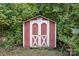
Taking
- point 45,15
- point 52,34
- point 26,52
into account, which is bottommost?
point 26,52

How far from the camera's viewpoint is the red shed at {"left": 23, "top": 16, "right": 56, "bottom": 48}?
3.28m

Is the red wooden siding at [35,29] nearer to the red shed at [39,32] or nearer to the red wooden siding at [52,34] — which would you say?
the red shed at [39,32]

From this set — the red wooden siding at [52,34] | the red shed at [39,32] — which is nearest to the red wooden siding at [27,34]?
the red shed at [39,32]

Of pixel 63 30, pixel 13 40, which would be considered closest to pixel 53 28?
pixel 63 30

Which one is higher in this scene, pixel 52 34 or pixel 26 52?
pixel 52 34

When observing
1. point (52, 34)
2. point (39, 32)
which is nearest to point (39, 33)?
point (39, 32)

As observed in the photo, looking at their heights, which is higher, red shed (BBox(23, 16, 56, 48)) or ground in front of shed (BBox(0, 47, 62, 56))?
red shed (BBox(23, 16, 56, 48))

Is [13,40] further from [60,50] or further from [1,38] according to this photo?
[60,50]

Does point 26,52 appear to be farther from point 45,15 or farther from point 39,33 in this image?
point 45,15

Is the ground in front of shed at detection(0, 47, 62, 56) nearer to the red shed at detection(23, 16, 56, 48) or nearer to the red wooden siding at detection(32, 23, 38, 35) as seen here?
the red shed at detection(23, 16, 56, 48)

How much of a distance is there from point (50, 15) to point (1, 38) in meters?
0.45

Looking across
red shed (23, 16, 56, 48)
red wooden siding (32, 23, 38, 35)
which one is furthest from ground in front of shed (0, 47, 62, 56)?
red wooden siding (32, 23, 38, 35)

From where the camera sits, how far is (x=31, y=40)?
330 cm

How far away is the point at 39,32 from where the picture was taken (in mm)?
3301
